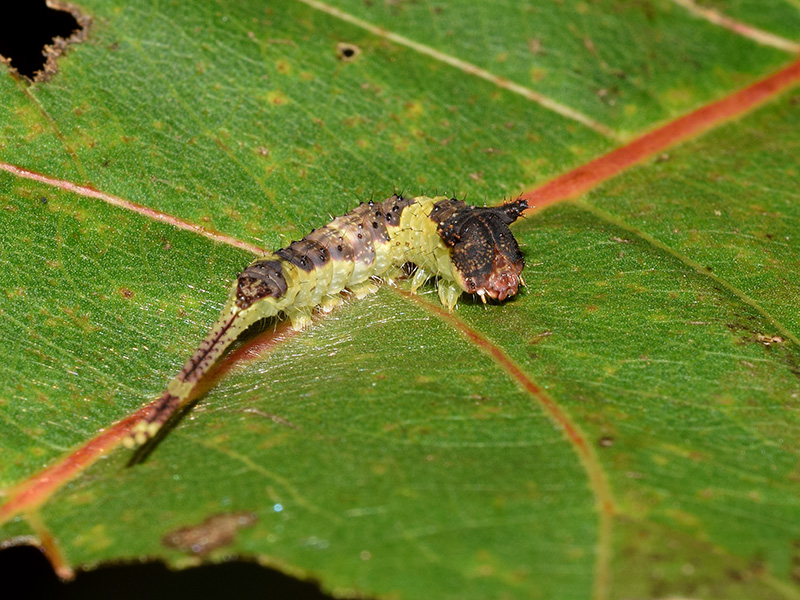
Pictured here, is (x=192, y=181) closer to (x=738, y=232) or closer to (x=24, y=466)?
(x=24, y=466)

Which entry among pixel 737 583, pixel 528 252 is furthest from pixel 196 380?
pixel 737 583

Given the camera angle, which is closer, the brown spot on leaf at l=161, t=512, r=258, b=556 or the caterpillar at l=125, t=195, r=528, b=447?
the brown spot on leaf at l=161, t=512, r=258, b=556

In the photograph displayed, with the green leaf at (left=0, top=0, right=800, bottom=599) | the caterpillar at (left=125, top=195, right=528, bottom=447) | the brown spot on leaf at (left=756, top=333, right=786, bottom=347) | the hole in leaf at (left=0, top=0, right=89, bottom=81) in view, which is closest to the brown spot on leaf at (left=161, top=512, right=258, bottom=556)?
the green leaf at (left=0, top=0, right=800, bottom=599)

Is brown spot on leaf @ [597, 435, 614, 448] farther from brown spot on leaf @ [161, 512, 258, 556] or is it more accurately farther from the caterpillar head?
brown spot on leaf @ [161, 512, 258, 556]

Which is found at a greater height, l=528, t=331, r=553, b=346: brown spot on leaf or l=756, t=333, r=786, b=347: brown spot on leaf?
l=756, t=333, r=786, b=347: brown spot on leaf

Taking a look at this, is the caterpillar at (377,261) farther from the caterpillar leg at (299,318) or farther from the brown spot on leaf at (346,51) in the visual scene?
the brown spot on leaf at (346,51)

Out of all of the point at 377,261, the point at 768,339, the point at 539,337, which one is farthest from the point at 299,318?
the point at 768,339

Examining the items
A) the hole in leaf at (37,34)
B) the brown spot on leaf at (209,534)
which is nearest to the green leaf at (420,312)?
the brown spot on leaf at (209,534)
